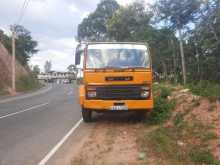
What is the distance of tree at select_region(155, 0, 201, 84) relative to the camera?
2992 centimetres

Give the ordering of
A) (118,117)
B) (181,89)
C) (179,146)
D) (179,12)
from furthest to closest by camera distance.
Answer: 1. (179,12)
2. (181,89)
3. (118,117)
4. (179,146)

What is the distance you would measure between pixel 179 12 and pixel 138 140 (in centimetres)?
2137

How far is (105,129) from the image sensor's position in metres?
14.1

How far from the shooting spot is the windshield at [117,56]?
50.0 feet

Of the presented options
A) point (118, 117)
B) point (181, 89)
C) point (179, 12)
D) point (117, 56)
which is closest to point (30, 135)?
point (117, 56)

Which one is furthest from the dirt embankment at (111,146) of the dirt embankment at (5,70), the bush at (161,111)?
the dirt embankment at (5,70)

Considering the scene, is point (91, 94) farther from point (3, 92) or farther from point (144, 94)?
point (3, 92)

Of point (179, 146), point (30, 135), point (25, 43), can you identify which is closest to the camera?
point (179, 146)

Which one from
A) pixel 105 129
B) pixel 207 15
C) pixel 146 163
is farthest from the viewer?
pixel 207 15

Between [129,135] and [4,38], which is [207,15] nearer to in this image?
[129,135]

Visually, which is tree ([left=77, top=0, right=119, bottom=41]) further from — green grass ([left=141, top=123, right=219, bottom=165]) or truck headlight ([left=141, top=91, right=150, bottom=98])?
green grass ([left=141, top=123, right=219, bottom=165])

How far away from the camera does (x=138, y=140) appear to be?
38.1 ft

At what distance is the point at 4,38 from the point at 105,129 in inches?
2327

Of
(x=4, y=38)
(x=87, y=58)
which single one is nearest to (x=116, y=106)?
(x=87, y=58)
